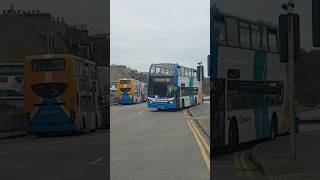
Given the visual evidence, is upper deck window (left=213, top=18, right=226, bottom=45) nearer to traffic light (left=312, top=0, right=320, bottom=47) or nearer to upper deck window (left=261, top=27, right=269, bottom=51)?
upper deck window (left=261, top=27, right=269, bottom=51)

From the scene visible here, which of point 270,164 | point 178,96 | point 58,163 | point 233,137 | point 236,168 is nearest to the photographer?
point 270,164

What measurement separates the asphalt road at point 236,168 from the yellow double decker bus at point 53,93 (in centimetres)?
969

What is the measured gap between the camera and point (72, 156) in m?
17.7

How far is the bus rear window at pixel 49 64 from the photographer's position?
2567 cm

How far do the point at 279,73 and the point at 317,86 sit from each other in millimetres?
18365

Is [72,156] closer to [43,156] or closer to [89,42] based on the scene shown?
[43,156]

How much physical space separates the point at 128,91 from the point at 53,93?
4435cm

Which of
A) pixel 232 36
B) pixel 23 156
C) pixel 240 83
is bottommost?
pixel 23 156

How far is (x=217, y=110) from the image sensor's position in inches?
674

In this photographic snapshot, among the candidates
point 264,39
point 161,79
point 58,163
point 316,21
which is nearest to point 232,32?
point 264,39

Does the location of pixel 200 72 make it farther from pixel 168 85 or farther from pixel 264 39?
pixel 264 39

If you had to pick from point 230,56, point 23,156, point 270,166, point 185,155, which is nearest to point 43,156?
point 23,156

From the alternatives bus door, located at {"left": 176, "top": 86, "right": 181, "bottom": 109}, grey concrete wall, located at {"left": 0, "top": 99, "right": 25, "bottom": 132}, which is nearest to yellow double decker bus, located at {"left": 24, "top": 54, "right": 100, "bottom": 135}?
grey concrete wall, located at {"left": 0, "top": 99, "right": 25, "bottom": 132}

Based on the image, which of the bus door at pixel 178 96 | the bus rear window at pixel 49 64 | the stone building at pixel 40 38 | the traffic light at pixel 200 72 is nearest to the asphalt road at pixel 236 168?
the stone building at pixel 40 38
